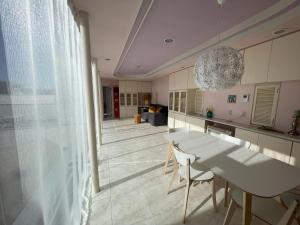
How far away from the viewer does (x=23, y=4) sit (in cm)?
57

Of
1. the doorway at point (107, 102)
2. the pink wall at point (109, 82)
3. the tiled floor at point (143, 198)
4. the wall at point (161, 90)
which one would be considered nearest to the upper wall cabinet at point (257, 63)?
the tiled floor at point (143, 198)

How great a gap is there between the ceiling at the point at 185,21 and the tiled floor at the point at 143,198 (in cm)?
235

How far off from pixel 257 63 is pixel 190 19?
1.67 m

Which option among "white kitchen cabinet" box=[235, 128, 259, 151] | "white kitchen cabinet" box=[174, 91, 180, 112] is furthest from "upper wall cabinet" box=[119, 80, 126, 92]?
"white kitchen cabinet" box=[235, 128, 259, 151]

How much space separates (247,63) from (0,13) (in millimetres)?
3422

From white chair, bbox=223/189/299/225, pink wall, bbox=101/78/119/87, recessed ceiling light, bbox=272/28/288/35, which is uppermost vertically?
recessed ceiling light, bbox=272/28/288/35

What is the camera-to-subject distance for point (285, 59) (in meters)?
2.20

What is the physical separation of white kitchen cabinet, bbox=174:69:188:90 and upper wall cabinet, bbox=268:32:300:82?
2.45 meters

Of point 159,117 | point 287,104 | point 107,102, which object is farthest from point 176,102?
point 107,102

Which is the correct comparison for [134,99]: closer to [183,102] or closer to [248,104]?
[183,102]

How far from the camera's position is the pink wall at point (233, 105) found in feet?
9.88

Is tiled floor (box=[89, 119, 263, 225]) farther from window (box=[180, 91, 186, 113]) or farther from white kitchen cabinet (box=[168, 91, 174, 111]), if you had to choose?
white kitchen cabinet (box=[168, 91, 174, 111])

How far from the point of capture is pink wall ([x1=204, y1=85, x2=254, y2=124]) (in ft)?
9.88

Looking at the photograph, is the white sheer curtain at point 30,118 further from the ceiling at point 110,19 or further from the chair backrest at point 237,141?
the chair backrest at point 237,141
